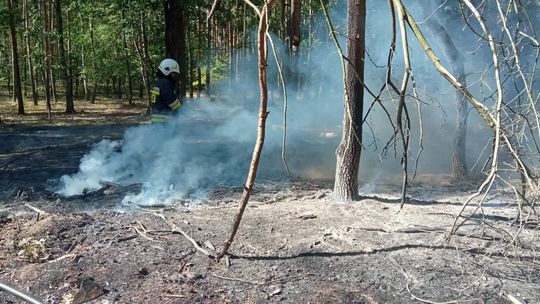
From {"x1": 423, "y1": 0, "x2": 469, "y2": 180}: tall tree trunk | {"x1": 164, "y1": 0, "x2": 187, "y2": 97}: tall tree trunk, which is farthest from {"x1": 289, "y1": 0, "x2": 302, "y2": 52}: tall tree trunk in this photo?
{"x1": 164, "y1": 0, "x2": 187, "y2": 97}: tall tree trunk

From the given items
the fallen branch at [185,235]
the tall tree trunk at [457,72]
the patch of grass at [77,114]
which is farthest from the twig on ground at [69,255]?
the patch of grass at [77,114]

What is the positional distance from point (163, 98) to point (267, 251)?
4.54 meters

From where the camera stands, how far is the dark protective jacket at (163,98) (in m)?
8.62

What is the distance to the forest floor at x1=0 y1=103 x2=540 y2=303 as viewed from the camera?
4281 millimetres

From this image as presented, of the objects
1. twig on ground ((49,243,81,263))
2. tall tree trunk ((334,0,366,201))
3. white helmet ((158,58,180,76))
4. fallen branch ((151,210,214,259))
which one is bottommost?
twig on ground ((49,243,81,263))

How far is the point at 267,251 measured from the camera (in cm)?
509

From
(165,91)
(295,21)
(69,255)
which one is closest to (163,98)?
(165,91)

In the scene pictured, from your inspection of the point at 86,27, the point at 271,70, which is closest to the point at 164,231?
the point at 271,70

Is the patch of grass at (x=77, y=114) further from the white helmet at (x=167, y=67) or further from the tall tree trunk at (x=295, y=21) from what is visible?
the tall tree trunk at (x=295, y=21)

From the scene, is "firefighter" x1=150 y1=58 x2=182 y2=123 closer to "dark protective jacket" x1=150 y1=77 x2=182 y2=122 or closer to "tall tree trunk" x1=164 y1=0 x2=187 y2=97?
"dark protective jacket" x1=150 y1=77 x2=182 y2=122

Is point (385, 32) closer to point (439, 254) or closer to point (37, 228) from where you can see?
point (439, 254)

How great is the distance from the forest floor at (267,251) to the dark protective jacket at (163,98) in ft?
6.46

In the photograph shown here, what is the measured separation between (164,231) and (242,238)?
0.95 m

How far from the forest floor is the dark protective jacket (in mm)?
1969
